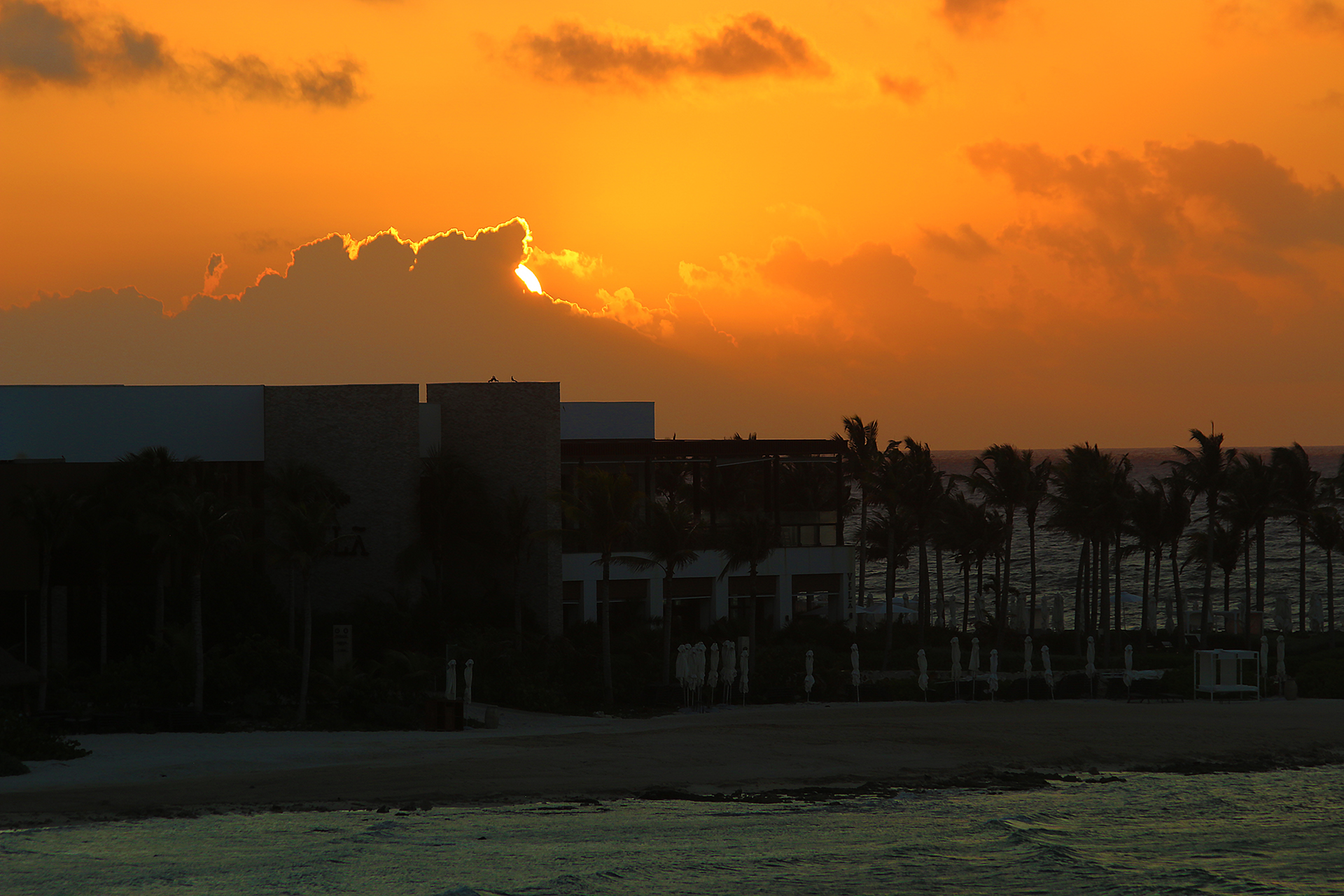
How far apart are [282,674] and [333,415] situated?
10.8m

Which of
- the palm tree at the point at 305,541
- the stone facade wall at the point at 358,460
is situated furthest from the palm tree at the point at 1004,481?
the palm tree at the point at 305,541

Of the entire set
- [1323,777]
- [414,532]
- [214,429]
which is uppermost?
[214,429]

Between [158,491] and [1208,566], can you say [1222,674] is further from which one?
[158,491]

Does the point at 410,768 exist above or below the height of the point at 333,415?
below

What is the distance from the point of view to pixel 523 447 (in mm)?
42219

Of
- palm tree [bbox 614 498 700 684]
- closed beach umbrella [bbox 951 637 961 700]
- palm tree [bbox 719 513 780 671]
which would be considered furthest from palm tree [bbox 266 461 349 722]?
closed beach umbrella [bbox 951 637 961 700]

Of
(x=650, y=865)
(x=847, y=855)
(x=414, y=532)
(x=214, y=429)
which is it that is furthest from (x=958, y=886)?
(x=214, y=429)

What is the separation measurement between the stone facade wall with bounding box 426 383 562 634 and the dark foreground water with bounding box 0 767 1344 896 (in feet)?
64.6

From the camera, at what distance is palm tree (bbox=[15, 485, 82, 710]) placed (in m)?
31.6

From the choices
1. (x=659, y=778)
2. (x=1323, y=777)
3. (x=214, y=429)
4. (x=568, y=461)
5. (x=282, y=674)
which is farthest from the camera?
(x=568, y=461)

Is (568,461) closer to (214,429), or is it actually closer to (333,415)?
(333,415)

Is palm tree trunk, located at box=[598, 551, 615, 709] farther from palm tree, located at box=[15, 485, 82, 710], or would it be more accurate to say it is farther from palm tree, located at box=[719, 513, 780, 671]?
palm tree, located at box=[15, 485, 82, 710]

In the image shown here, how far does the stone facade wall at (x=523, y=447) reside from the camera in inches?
1628

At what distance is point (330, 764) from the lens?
24.5 m
